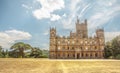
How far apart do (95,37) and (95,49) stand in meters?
5.12

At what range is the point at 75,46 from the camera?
72.6 meters

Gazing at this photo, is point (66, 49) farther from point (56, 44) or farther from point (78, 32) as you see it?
point (78, 32)

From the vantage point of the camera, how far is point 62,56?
235ft

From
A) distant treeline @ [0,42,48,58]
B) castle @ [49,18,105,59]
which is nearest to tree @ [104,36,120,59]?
castle @ [49,18,105,59]

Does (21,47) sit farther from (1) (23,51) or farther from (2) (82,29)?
(2) (82,29)

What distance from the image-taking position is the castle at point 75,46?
2820 inches

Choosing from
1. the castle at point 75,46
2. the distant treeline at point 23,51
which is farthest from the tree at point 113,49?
the distant treeline at point 23,51

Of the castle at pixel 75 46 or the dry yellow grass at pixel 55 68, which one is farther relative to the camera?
the castle at pixel 75 46

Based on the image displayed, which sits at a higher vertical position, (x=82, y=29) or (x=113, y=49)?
(x=82, y=29)

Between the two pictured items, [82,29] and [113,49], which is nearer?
[113,49]

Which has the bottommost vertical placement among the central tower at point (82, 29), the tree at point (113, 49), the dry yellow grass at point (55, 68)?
the dry yellow grass at point (55, 68)

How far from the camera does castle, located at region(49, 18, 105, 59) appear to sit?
71625 millimetres

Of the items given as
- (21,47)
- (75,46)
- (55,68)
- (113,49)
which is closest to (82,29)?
(75,46)

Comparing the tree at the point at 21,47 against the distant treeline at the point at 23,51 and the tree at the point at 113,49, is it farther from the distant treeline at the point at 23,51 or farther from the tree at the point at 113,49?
the tree at the point at 113,49
